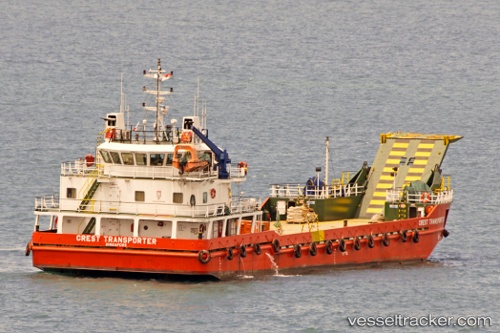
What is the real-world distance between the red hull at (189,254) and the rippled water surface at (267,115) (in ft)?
2.06

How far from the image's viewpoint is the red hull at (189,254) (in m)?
72.7

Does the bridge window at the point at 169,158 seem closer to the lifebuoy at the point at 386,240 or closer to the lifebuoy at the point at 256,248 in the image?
the lifebuoy at the point at 256,248

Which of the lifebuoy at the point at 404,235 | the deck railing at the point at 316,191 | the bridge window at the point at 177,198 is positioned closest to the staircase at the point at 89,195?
the bridge window at the point at 177,198

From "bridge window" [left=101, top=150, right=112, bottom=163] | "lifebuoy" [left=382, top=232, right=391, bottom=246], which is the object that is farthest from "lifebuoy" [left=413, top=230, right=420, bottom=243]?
"bridge window" [left=101, top=150, right=112, bottom=163]

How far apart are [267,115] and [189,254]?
5668cm

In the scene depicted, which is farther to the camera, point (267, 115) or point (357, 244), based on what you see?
point (267, 115)

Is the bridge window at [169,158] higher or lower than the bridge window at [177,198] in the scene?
higher

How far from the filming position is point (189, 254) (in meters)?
72.6

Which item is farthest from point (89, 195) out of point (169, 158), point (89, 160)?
point (169, 158)

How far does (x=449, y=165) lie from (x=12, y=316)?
43.9m

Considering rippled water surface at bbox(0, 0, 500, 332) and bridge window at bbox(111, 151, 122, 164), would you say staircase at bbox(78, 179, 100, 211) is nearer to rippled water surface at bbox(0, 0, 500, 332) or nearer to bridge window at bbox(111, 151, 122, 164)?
bridge window at bbox(111, 151, 122, 164)

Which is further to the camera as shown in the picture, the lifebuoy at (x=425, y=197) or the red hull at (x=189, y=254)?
the lifebuoy at (x=425, y=197)

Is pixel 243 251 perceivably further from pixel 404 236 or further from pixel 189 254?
pixel 404 236

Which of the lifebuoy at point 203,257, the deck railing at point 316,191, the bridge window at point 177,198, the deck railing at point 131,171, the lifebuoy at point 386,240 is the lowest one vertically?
the lifebuoy at point 203,257
